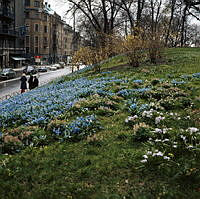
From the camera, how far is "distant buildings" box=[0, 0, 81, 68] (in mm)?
62062

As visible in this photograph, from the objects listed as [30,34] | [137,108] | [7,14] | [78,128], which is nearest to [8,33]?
[7,14]

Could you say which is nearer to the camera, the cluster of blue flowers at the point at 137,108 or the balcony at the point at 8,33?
the cluster of blue flowers at the point at 137,108

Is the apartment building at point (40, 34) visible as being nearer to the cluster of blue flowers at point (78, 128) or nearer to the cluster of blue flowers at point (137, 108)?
the cluster of blue flowers at point (137, 108)

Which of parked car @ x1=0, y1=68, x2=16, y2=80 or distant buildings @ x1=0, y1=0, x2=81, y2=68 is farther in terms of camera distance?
distant buildings @ x1=0, y1=0, x2=81, y2=68

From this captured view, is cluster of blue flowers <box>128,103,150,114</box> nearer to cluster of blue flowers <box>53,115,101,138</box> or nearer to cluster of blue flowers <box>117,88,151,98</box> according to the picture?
cluster of blue flowers <box>53,115,101,138</box>

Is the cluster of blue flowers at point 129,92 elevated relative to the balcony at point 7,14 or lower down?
lower down

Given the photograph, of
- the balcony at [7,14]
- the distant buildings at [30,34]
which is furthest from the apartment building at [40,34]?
the balcony at [7,14]

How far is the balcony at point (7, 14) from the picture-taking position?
60250 mm

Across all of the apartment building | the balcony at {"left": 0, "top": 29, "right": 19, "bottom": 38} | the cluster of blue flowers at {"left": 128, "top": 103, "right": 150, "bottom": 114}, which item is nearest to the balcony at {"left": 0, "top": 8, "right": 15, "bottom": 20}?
the balcony at {"left": 0, "top": 29, "right": 19, "bottom": 38}

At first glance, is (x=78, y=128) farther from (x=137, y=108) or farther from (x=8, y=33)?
(x=8, y=33)

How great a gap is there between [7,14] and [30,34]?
2857 cm

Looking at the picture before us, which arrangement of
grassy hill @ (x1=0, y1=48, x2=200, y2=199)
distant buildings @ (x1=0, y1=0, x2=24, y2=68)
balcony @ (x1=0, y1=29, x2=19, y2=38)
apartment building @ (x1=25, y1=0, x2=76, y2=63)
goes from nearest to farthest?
grassy hill @ (x1=0, y1=48, x2=200, y2=199), balcony @ (x1=0, y1=29, x2=19, y2=38), distant buildings @ (x1=0, y1=0, x2=24, y2=68), apartment building @ (x1=25, y1=0, x2=76, y2=63)

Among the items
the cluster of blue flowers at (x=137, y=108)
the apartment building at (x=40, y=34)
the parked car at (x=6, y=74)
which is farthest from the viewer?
the apartment building at (x=40, y=34)

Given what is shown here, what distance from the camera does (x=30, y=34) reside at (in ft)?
298
